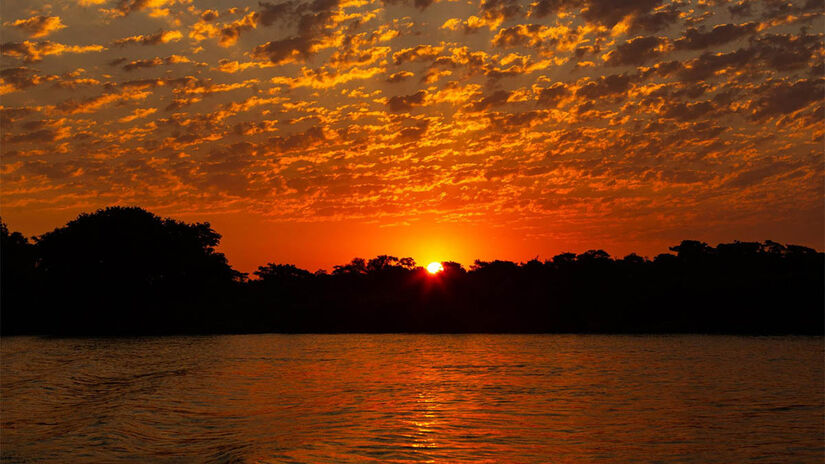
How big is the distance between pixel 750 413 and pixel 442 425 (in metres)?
10.6

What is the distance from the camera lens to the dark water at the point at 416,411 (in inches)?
704

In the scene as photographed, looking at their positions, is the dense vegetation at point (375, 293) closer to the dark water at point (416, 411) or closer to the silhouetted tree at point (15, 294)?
the silhouetted tree at point (15, 294)

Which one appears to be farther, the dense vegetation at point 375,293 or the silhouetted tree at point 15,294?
the silhouetted tree at point 15,294

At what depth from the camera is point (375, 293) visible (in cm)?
11431

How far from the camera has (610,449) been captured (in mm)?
18109

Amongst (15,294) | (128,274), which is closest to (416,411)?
(128,274)

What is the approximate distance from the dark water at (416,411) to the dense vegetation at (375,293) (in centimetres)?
4811

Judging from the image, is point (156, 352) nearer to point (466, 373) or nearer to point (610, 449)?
point (466, 373)

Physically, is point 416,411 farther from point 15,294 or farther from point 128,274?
point 15,294

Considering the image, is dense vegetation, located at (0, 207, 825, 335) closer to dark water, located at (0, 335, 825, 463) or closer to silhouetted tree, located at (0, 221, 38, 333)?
silhouetted tree, located at (0, 221, 38, 333)

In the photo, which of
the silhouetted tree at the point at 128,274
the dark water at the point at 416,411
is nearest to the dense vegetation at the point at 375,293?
the silhouetted tree at the point at 128,274

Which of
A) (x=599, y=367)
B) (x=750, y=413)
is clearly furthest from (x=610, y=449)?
(x=599, y=367)

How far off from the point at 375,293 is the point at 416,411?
90.0m

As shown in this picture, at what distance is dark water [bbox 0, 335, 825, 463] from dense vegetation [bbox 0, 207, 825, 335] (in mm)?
48112
